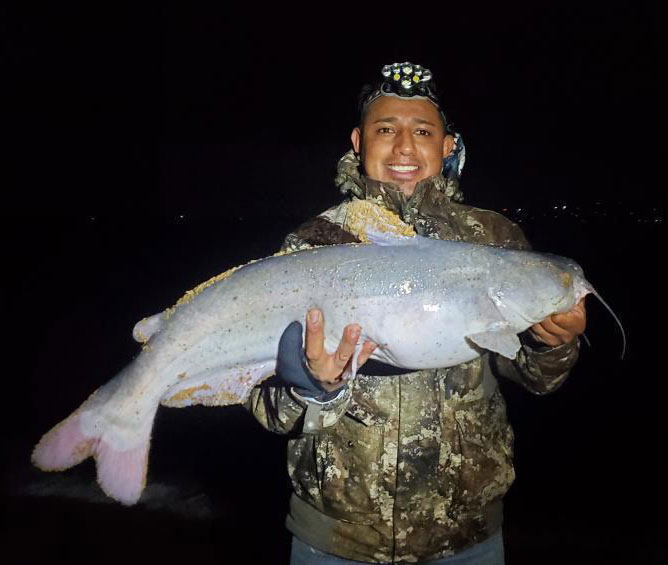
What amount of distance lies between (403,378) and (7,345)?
16530mm

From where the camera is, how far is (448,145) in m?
3.26

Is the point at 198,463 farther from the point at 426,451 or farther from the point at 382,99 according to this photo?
the point at 382,99

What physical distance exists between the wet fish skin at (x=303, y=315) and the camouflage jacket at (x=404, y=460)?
24 cm

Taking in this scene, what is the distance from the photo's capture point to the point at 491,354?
283cm

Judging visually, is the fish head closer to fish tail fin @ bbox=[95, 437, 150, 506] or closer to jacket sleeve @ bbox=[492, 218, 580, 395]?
jacket sleeve @ bbox=[492, 218, 580, 395]

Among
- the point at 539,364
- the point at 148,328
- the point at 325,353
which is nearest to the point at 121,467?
the point at 148,328

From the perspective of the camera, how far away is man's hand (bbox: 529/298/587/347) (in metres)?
2.43

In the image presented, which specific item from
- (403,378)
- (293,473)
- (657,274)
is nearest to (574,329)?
(403,378)

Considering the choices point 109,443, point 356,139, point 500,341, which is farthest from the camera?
point 356,139

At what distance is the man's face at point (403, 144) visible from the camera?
9.46ft

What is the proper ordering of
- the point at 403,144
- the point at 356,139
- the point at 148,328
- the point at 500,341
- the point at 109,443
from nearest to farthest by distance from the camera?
the point at 500,341 → the point at 109,443 → the point at 148,328 → the point at 403,144 → the point at 356,139

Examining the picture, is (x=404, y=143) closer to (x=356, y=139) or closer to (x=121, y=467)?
(x=356, y=139)

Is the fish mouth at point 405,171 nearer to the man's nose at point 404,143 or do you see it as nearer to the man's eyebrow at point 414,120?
the man's nose at point 404,143

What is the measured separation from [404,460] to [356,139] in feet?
6.74
